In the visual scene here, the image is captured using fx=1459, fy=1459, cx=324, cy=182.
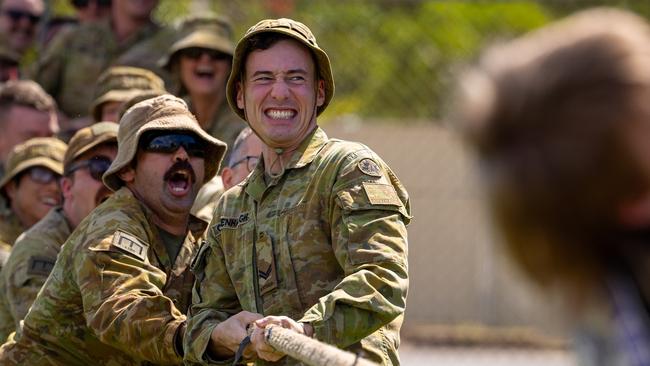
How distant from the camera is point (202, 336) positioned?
492cm

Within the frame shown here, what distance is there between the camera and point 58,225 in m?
6.78

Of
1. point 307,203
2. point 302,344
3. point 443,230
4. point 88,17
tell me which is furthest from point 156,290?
point 443,230

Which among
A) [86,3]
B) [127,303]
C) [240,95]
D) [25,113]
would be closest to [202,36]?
[25,113]

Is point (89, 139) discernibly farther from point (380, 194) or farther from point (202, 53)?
point (380, 194)

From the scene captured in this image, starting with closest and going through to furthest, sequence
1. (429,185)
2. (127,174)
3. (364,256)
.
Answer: (364,256)
(127,174)
(429,185)

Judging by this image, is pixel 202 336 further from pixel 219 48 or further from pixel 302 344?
pixel 219 48

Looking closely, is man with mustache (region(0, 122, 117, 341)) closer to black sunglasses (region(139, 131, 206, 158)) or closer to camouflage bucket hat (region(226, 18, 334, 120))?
black sunglasses (region(139, 131, 206, 158))

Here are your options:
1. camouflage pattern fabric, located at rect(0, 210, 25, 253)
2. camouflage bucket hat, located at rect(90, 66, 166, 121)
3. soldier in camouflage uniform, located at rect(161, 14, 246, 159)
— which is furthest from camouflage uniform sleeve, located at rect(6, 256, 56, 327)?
camouflage pattern fabric, located at rect(0, 210, 25, 253)

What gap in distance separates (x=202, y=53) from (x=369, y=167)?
392 cm

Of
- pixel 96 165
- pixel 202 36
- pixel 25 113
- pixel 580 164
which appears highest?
pixel 202 36

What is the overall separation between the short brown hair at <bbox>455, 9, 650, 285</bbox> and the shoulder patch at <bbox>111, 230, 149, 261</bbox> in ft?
10.8

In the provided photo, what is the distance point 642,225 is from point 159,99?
3920mm

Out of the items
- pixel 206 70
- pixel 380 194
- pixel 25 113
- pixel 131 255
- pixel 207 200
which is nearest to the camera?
pixel 380 194

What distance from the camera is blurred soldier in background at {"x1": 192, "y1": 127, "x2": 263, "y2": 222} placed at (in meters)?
6.01
